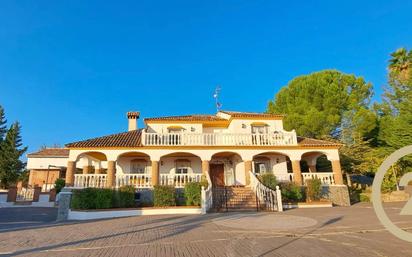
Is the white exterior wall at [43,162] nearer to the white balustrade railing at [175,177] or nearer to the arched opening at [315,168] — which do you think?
the white balustrade railing at [175,177]

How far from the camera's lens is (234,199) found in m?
16.6

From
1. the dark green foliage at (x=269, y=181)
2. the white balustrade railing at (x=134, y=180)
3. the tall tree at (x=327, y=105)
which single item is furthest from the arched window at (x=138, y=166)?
the tall tree at (x=327, y=105)

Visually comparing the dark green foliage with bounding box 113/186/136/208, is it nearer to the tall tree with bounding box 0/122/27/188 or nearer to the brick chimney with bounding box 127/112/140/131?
the brick chimney with bounding box 127/112/140/131

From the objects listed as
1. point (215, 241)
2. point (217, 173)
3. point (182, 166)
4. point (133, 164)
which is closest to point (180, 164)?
point (182, 166)

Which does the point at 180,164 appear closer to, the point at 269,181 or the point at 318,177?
the point at 269,181

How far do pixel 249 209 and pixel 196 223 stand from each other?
18.8ft

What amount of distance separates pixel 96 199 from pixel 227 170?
11.8 m

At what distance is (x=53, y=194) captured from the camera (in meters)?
24.0

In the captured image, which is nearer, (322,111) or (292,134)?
(292,134)

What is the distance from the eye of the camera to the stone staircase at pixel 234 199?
15680 mm

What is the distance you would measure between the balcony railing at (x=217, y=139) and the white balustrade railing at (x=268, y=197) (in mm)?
4122

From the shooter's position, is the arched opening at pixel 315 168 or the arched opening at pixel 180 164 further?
the arched opening at pixel 180 164

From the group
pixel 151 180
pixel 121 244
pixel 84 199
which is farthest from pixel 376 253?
pixel 151 180

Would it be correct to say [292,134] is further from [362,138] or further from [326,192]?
[362,138]
